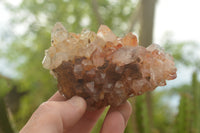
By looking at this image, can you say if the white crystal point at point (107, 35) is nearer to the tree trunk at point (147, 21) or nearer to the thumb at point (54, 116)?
the thumb at point (54, 116)

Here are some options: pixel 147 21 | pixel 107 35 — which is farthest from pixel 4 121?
pixel 147 21

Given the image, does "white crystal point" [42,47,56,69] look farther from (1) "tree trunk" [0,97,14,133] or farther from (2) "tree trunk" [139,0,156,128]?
(2) "tree trunk" [139,0,156,128]

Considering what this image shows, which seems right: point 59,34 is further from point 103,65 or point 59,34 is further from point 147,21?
point 147,21

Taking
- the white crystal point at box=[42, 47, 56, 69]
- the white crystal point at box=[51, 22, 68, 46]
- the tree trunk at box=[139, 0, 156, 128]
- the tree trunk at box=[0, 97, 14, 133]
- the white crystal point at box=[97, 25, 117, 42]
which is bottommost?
the tree trunk at box=[0, 97, 14, 133]

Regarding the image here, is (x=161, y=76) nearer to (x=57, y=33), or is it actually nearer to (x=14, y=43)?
(x=57, y=33)

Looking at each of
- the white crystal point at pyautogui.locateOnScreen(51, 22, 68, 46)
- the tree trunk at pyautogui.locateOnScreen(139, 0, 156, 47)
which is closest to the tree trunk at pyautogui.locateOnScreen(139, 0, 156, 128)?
the tree trunk at pyautogui.locateOnScreen(139, 0, 156, 47)

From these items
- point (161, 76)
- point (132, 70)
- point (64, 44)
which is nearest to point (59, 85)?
point (64, 44)

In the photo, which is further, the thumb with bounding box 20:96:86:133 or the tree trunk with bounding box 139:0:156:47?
the tree trunk with bounding box 139:0:156:47
